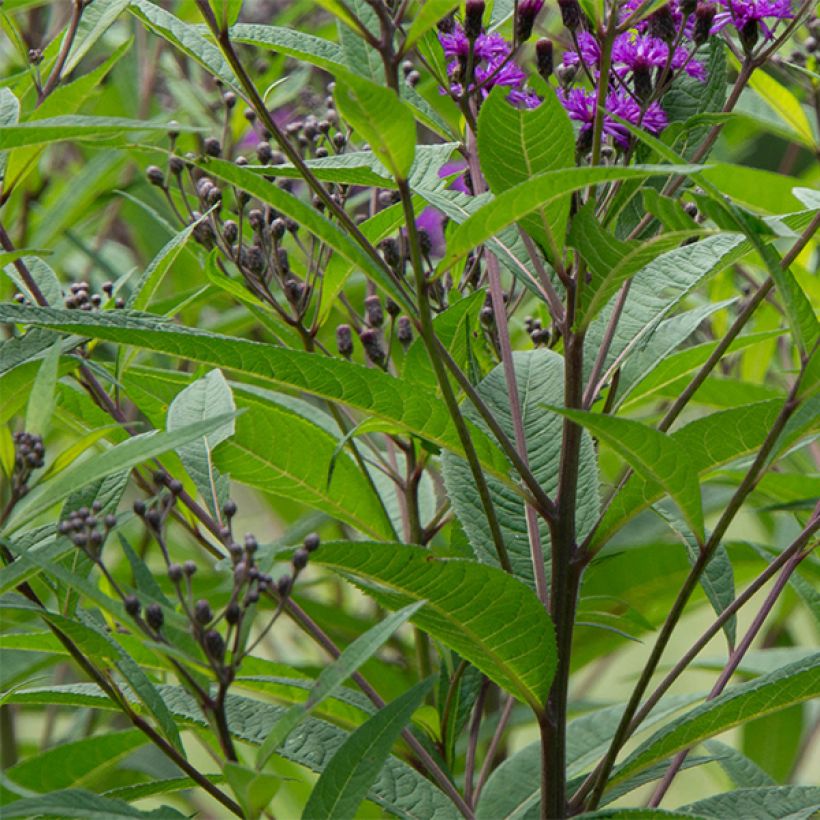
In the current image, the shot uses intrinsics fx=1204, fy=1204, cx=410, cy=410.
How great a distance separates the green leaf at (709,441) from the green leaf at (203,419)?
0.21 metres

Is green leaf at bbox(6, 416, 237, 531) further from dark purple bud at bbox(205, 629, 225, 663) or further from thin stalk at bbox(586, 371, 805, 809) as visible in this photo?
thin stalk at bbox(586, 371, 805, 809)

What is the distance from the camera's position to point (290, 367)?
1.95ft

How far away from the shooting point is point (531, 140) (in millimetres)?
575

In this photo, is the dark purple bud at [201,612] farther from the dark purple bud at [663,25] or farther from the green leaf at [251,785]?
the dark purple bud at [663,25]

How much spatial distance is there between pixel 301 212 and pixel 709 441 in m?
0.27

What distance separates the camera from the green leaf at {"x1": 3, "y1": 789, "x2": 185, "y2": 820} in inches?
19.7

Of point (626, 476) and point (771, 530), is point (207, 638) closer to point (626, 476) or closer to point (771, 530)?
point (626, 476)

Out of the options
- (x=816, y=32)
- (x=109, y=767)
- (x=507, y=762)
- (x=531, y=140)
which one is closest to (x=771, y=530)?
(x=816, y=32)

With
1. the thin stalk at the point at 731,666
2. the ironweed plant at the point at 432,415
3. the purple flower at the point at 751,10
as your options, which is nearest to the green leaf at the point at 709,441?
the ironweed plant at the point at 432,415

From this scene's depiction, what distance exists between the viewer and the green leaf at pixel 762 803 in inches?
26.9

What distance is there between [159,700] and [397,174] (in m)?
0.28

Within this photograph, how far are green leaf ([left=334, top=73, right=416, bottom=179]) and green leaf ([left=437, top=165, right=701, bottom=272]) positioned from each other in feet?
0.13

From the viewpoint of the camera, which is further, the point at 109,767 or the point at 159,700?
the point at 109,767

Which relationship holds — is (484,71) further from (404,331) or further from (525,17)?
(404,331)
